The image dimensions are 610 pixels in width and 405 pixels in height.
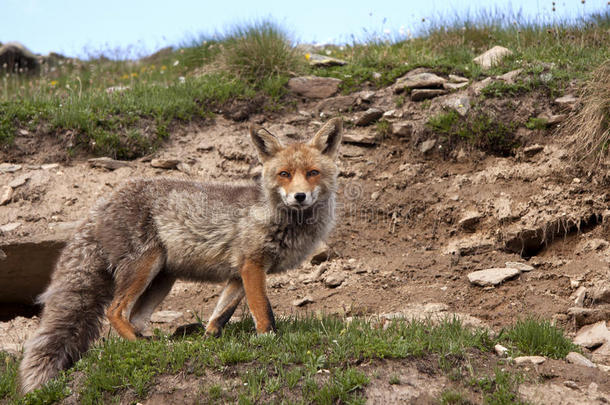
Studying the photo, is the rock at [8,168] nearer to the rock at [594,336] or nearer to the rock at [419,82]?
the rock at [419,82]

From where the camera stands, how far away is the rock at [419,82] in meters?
9.43

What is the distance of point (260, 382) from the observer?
4.40 metres

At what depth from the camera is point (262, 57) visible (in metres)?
10.6

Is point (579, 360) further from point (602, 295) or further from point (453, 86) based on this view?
point (453, 86)

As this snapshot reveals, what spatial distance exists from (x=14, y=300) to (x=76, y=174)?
2346mm

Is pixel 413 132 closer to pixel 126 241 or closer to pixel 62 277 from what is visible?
pixel 126 241

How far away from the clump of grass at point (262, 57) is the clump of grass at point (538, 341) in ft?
22.8

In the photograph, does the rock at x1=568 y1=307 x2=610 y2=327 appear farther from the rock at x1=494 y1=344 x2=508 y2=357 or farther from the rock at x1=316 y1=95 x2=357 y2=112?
the rock at x1=316 y1=95 x2=357 y2=112

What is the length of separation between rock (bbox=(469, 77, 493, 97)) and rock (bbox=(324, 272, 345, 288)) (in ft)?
11.9

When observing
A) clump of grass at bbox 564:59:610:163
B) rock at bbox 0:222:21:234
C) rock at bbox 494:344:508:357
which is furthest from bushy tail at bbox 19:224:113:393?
clump of grass at bbox 564:59:610:163

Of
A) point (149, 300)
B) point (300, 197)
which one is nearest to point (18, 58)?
point (149, 300)

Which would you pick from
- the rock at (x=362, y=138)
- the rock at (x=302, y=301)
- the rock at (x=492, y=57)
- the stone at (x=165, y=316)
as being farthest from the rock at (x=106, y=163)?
the rock at (x=492, y=57)

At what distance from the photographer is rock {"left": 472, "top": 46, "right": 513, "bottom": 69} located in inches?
384

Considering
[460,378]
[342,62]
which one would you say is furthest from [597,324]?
[342,62]
